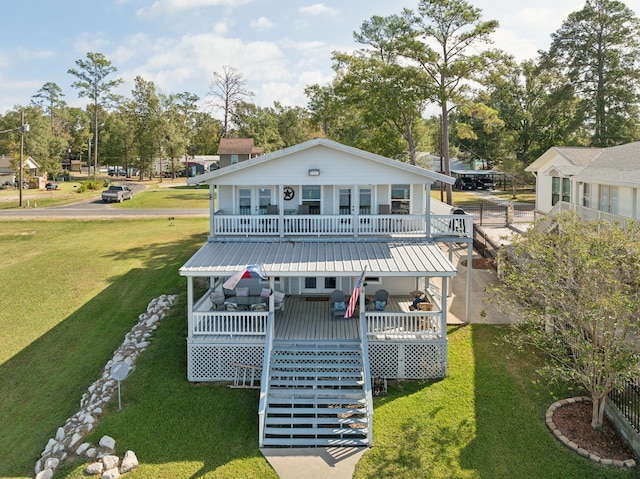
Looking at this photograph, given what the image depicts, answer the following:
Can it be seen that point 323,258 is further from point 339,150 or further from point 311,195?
point 339,150

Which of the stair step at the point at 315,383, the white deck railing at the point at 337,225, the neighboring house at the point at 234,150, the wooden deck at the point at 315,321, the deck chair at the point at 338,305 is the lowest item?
the stair step at the point at 315,383

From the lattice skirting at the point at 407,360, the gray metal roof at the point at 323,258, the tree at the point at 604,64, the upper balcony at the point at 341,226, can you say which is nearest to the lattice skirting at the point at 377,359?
the lattice skirting at the point at 407,360

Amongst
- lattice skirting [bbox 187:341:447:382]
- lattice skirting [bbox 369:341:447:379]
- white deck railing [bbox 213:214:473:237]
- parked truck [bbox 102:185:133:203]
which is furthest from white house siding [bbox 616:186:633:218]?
parked truck [bbox 102:185:133:203]

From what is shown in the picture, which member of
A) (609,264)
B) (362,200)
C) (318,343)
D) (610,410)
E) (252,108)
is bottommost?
(610,410)

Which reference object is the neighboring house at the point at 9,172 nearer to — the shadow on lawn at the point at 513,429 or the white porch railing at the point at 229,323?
the white porch railing at the point at 229,323

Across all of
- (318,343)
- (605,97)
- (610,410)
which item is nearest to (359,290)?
(318,343)

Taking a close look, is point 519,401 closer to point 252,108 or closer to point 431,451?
point 431,451

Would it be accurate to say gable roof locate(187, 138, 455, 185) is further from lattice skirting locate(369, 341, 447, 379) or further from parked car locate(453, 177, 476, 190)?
parked car locate(453, 177, 476, 190)
